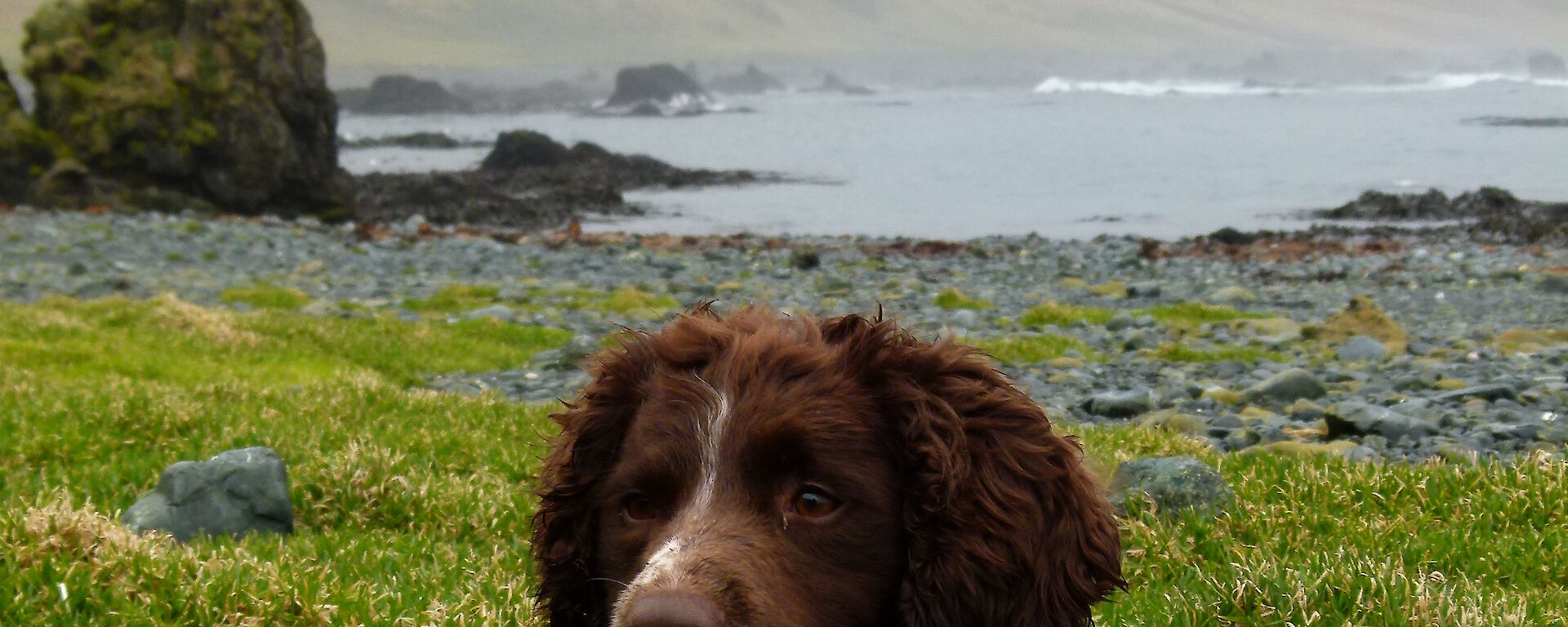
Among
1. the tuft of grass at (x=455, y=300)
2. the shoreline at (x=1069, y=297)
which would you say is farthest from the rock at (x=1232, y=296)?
the tuft of grass at (x=455, y=300)

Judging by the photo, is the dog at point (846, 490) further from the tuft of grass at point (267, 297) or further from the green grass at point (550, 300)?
the tuft of grass at point (267, 297)

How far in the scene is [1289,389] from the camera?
12.4 meters

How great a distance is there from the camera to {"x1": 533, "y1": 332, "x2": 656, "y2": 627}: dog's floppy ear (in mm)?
4395

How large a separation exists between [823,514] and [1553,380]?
1075 centimetres

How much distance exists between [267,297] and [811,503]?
20.5 m

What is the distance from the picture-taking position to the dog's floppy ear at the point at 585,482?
439 centimetres

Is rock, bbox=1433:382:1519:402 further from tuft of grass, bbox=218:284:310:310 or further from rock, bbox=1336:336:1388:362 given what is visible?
tuft of grass, bbox=218:284:310:310

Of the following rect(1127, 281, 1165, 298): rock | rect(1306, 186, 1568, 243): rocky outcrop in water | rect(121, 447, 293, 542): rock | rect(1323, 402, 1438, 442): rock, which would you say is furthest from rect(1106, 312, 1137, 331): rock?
rect(1306, 186, 1568, 243): rocky outcrop in water

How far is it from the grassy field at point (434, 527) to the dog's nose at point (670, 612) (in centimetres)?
211

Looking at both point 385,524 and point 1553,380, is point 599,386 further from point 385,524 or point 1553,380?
point 1553,380

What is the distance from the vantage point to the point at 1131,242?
130 ft

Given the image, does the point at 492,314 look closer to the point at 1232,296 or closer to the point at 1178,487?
the point at 1232,296

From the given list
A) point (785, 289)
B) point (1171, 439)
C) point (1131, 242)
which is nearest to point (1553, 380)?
point (1171, 439)

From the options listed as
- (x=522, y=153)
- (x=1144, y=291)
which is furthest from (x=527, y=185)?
(x=1144, y=291)
